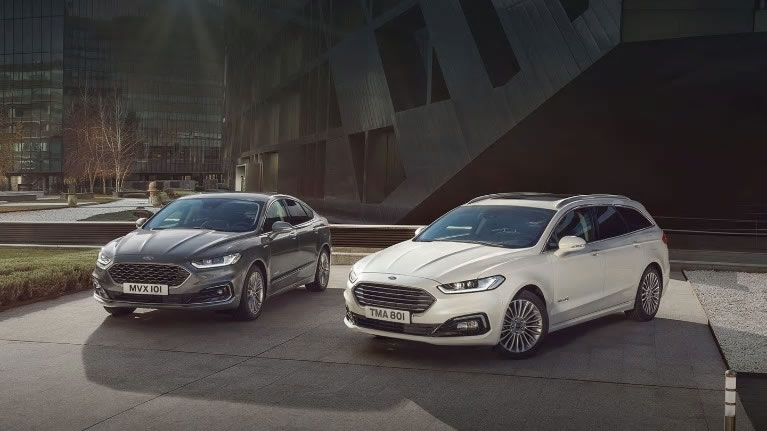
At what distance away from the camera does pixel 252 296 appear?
385 inches

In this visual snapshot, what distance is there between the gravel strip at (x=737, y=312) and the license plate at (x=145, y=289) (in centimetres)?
610

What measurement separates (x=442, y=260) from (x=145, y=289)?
3.62 metres

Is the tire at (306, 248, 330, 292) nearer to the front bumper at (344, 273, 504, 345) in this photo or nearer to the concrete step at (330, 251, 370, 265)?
the concrete step at (330, 251, 370, 265)

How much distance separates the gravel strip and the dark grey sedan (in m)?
5.54

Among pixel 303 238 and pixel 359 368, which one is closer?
pixel 359 368

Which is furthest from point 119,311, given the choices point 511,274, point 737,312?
point 737,312

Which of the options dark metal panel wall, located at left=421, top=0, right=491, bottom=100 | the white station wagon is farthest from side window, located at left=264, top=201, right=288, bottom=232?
dark metal panel wall, located at left=421, top=0, right=491, bottom=100

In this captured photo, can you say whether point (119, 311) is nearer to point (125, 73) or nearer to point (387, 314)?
point (387, 314)

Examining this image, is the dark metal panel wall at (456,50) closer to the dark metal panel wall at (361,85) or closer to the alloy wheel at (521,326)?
the dark metal panel wall at (361,85)

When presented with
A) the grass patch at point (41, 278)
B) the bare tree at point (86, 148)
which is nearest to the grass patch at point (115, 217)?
the grass patch at point (41, 278)

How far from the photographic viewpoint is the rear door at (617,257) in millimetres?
9086

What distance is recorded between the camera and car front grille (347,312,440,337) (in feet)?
24.1

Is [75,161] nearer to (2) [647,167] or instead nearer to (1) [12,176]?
(1) [12,176]

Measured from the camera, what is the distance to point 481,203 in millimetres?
9375
